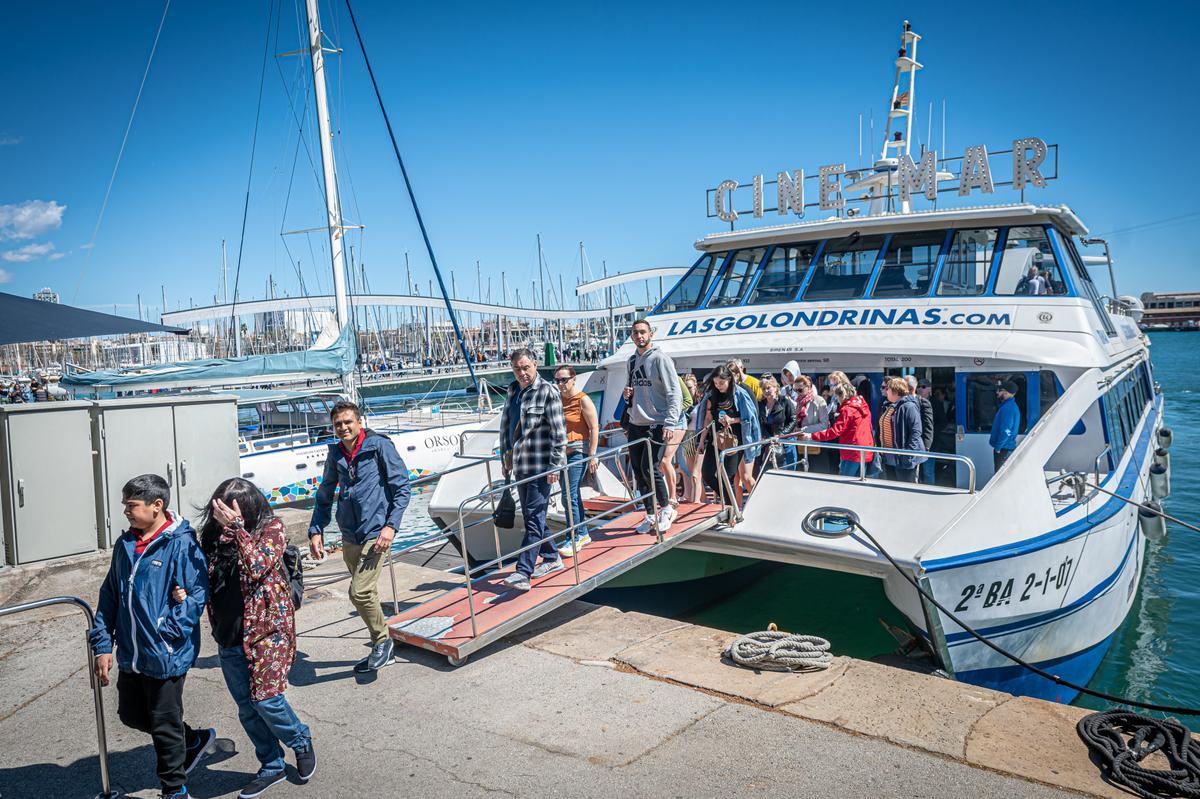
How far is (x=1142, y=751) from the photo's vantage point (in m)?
4.11

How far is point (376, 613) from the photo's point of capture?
5.43 meters

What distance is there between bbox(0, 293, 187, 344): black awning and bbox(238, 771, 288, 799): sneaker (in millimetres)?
4771

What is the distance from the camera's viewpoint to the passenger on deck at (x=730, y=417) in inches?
285

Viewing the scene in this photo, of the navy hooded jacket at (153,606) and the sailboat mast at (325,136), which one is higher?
the sailboat mast at (325,136)

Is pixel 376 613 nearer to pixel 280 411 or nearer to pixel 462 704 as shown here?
pixel 462 704

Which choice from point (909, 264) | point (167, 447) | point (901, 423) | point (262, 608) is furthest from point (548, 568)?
point (909, 264)

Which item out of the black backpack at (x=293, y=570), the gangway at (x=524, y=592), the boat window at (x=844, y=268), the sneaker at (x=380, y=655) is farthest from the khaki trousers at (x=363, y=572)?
the boat window at (x=844, y=268)

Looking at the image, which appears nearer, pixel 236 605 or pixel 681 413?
pixel 236 605

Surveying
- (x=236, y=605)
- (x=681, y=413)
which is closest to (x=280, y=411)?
(x=681, y=413)

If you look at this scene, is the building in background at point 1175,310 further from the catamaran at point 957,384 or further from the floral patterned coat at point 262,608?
the floral patterned coat at point 262,608

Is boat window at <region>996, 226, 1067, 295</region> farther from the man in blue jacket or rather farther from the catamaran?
the man in blue jacket

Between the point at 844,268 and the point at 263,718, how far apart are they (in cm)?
804

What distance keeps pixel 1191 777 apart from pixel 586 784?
2.88m

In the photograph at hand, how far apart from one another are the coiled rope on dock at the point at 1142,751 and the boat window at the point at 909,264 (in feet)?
18.4
